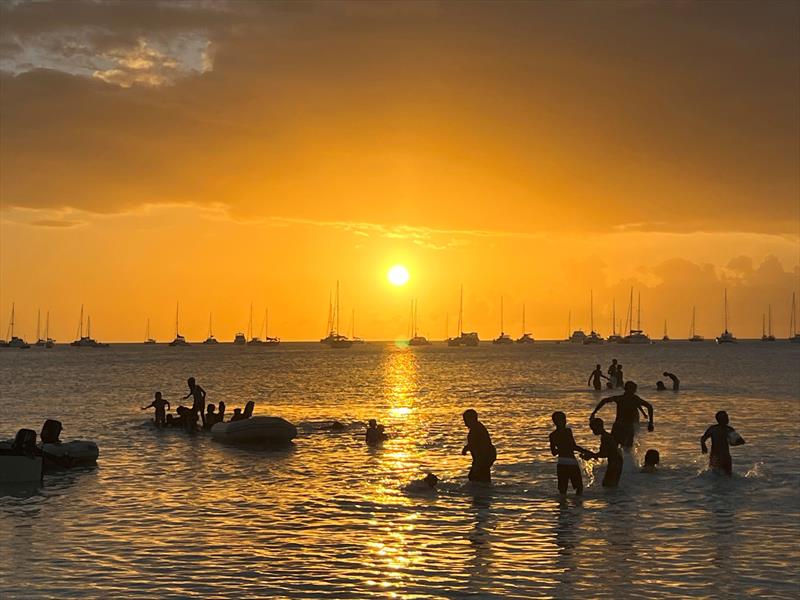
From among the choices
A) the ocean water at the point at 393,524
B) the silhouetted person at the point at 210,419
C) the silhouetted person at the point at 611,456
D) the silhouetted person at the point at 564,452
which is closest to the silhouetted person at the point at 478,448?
the ocean water at the point at 393,524

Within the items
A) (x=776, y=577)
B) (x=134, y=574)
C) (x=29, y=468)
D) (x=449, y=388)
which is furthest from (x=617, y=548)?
(x=449, y=388)

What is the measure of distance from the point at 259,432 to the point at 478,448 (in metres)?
14.9

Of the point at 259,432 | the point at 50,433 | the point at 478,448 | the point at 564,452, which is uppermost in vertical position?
the point at 564,452

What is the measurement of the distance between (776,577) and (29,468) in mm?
20458

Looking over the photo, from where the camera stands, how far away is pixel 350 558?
663 inches

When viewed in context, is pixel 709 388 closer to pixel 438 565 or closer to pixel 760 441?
pixel 760 441

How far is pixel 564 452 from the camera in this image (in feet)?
71.0

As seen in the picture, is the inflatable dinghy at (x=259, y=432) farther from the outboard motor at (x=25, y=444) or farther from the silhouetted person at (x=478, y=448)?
the silhouetted person at (x=478, y=448)

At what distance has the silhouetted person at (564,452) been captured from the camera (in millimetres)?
20906

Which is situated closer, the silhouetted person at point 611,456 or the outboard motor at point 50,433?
the silhouetted person at point 611,456

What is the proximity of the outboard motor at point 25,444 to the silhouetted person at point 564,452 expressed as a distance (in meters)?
15.1

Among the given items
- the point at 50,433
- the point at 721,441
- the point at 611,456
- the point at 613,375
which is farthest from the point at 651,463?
the point at 613,375

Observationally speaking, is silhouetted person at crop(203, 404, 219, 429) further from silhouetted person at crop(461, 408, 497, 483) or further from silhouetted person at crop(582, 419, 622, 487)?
silhouetted person at crop(582, 419, 622, 487)

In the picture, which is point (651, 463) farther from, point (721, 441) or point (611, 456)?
point (611, 456)
